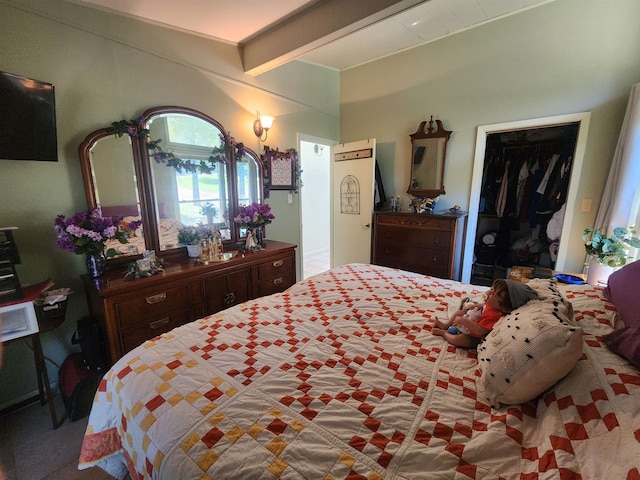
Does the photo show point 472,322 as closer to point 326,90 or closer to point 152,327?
point 152,327

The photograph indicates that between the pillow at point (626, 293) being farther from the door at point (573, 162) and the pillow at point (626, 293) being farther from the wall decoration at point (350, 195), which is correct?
the wall decoration at point (350, 195)

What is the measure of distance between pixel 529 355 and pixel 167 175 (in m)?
2.56

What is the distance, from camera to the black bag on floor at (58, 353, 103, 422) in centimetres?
171

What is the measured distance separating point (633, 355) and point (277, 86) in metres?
3.42

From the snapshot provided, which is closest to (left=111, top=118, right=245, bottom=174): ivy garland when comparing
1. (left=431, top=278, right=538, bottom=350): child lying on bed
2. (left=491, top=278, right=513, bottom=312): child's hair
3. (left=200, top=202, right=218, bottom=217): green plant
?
(left=200, top=202, right=218, bottom=217): green plant

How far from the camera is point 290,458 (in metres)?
0.75

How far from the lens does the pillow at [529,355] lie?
0.83m

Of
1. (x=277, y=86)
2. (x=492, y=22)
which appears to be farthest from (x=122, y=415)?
(x=492, y=22)

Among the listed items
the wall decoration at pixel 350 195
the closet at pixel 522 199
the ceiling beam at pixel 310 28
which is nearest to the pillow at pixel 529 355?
the ceiling beam at pixel 310 28

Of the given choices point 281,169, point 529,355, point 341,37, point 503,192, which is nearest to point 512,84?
point 503,192

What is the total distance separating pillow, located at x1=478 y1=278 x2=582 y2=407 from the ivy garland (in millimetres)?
2484

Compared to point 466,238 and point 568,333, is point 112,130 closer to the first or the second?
point 568,333

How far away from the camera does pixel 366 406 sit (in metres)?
0.92

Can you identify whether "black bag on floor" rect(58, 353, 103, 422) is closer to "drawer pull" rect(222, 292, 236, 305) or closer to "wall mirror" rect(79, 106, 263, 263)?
"wall mirror" rect(79, 106, 263, 263)
